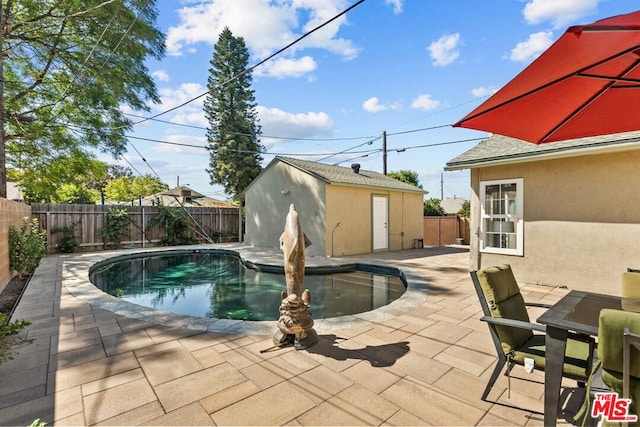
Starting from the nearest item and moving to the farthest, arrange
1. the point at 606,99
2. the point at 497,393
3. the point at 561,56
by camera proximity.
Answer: the point at 561,56 < the point at 497,393 < the point at 606,99

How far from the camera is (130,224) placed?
13.7 metres

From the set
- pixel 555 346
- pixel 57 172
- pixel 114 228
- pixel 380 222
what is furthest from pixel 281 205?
pixel 555 346

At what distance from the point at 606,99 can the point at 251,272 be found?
8756 millimetres

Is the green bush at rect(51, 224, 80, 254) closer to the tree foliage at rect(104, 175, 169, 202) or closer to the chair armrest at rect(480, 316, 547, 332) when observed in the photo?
the chair armrest at rect(480, 316, 547, 332)

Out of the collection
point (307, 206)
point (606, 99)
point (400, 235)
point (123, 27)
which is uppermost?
point (123, 27)

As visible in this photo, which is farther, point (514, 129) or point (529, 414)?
point (514, 129)

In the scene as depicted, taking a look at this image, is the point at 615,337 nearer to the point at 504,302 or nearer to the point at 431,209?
the point at 504,302

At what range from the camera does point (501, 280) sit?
259cm

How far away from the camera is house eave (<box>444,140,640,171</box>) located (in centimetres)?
509

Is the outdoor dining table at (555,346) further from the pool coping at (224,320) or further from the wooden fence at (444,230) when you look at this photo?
the wooden fence at (444,230)

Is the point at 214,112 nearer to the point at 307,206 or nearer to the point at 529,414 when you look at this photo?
the point at 307,206

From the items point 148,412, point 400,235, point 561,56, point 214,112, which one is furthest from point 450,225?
point 214,112

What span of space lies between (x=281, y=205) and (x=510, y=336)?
36.3ft

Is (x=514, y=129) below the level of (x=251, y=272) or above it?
above
